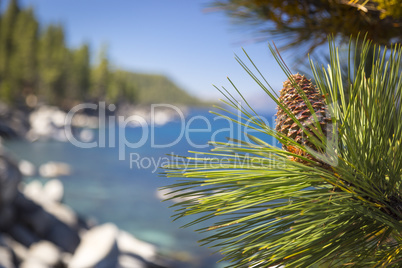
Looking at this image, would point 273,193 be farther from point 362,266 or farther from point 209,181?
point 362,266

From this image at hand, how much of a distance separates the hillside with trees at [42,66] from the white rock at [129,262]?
42277 millimetres

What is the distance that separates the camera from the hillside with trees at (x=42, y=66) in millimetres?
47906

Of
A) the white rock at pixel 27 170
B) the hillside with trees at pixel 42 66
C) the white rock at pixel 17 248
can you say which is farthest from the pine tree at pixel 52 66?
the white rock at pixel 17 248

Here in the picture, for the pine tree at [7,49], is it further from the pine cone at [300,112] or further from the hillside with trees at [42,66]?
the pine cone at [300,112]

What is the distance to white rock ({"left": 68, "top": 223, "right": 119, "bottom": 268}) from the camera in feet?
25.8

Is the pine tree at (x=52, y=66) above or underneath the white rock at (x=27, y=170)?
above

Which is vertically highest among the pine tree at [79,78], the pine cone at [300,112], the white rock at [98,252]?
the pine tree at [79,78]

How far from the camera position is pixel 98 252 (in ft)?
27.2

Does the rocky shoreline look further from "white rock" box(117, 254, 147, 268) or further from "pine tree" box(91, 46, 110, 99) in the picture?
"pine tree" box(91, 46, 110, 99)

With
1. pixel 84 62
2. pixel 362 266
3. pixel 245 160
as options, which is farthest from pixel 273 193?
pixel 84 62

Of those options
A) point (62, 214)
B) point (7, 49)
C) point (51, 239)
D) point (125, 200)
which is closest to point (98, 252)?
point (51, 239)

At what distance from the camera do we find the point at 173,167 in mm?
911

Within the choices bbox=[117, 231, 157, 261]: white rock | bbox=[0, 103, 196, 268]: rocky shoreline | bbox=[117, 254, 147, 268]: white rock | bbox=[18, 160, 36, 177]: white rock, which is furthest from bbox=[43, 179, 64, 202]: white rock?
bbox=[18, 160, 36, 177]: white rock

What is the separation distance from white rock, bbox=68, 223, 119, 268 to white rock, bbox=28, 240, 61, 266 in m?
0.48
